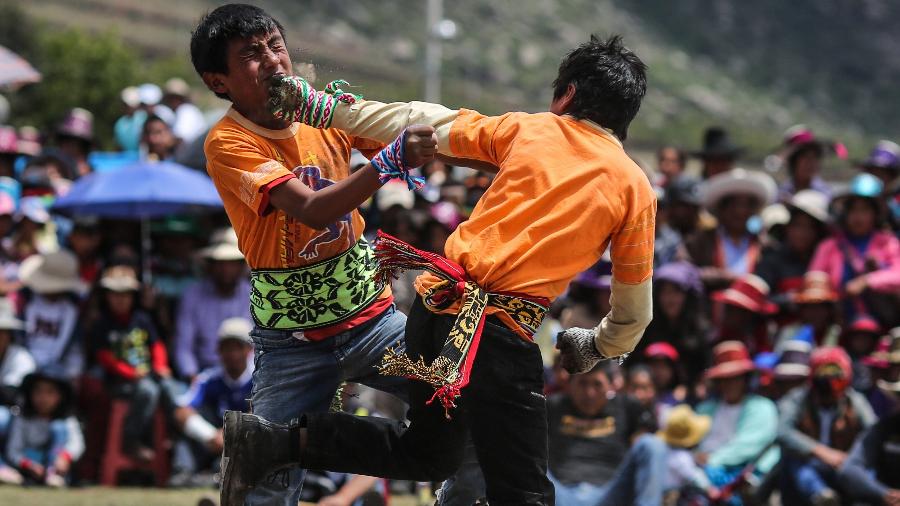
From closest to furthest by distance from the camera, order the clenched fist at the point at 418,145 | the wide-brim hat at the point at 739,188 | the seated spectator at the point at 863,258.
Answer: the clenched fist at the point at 418,145 → the seated spectator at the point at 863,258 → the wide-brim hat at the point at 739,188

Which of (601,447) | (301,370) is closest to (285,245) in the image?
(301,370)

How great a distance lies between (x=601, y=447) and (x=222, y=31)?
3.99 metres

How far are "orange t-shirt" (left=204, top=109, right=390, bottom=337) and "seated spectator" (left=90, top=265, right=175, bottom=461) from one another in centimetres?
453

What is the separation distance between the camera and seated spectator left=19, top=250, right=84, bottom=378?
1006 cm

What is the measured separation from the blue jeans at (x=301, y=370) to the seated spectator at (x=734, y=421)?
12.6ft

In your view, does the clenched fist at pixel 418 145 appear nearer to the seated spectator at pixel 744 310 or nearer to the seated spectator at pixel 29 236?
the seated spectator at pixel 744 310

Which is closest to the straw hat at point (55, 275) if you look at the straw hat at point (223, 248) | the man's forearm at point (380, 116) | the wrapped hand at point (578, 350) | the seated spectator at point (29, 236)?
the seated spectator at point (29, 236)

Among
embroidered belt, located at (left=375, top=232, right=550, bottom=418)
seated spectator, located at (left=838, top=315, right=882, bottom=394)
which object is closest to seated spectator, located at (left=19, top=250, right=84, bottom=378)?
seated spectator, located at (left=838, top=315, right=882, bottom=394)

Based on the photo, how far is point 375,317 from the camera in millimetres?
5391

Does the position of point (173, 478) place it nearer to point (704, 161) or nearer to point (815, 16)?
point (704, 161)

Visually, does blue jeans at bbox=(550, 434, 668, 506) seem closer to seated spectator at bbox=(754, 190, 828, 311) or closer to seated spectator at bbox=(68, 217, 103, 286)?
seated spectator at bbox=(754, 190, 828, 311)

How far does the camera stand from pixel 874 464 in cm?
826

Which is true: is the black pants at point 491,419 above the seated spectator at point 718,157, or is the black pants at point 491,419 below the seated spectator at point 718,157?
above

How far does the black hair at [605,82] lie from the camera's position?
484 centimetres
